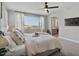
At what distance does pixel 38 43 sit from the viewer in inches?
79.0

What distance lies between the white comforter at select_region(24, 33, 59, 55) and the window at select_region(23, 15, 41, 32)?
13cm

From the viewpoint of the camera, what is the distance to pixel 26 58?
6.02 feet

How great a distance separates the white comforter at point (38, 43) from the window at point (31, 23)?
0.13 metres

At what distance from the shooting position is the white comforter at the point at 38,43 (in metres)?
1.89

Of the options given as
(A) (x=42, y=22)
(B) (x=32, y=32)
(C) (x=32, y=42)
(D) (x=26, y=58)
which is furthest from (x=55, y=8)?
(D) (x=26, y=58)

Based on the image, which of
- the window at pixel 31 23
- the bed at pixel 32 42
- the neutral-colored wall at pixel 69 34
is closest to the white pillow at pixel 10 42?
the bed at pixel 32 42

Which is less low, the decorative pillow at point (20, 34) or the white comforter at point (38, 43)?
the decorative pillow at point (20, 34)

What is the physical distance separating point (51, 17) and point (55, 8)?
0.18 metres

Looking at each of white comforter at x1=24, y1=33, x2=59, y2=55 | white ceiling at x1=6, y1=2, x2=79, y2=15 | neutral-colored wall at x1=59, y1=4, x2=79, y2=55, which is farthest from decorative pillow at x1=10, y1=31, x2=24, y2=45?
neutral-colored wall at x1=59, y1=4, x2=79, y2=55

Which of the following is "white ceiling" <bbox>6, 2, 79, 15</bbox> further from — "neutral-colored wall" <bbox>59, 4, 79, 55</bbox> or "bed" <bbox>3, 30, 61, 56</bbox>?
"bed" <bbox>3, 30, 61, 56</bbox>

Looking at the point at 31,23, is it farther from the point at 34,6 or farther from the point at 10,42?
the point at 10,42

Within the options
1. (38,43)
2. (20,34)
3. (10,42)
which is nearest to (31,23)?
(20,34)

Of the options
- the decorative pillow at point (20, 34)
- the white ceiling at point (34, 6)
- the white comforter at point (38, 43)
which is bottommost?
the white comforter at point (38, 43)

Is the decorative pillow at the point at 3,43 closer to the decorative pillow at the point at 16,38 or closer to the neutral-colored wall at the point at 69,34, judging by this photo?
the decorative pillow at the point at 16,38
